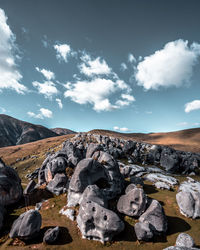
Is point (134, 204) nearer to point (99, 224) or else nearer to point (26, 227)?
point (99, 224)

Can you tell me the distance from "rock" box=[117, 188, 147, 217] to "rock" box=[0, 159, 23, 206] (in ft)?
86.5

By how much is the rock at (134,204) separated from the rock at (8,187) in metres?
26.4

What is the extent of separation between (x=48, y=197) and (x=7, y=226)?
1166 centimetres

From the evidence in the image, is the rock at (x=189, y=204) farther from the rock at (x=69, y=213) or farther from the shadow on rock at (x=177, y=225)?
the rock at (x=69, y=213)

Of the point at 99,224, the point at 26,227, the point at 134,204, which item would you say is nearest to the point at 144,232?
the point at 134,204

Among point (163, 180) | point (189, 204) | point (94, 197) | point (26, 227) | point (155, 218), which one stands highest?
point (94, 197)

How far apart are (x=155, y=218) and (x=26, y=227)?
19.9m

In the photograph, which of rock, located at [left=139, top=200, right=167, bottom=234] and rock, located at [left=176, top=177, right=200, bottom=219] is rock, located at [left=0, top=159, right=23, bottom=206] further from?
rock, located at [left=176, top=177, right=200, bottom=219]

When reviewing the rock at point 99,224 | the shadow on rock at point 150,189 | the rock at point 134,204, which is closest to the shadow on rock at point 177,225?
the rock at point 134,204

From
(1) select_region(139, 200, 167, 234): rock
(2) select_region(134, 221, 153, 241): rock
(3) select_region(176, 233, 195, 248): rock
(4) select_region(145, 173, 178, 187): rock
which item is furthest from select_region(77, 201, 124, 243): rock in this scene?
(4) select_region(145, 173, 178, 187): rock

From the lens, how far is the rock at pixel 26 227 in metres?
17.5

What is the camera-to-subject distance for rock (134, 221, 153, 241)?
17734mm

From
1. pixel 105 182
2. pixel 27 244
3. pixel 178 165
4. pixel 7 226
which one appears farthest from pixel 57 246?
pixel 178 165

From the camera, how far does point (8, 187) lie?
30.3 m
